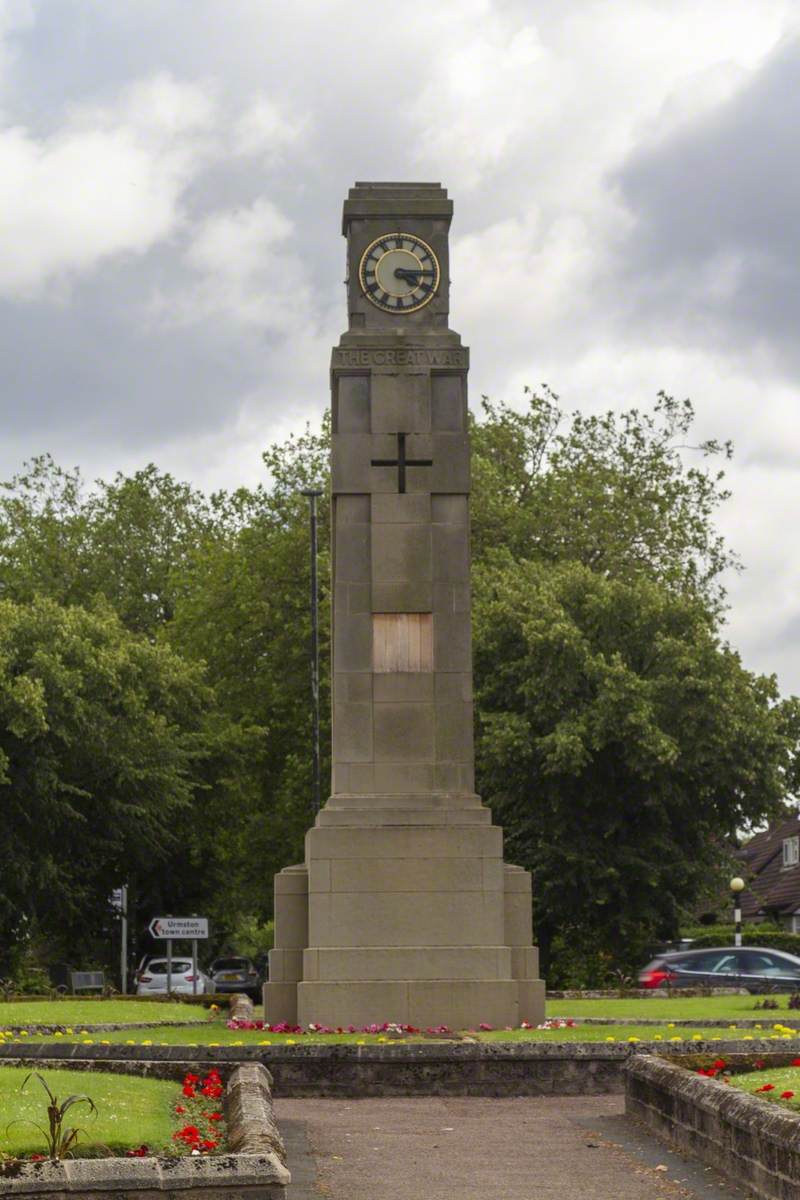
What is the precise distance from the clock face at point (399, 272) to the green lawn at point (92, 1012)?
10279mm

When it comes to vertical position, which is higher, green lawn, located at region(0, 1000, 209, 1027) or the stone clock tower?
the stone clock tower

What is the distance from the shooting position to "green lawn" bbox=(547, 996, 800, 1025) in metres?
24.5

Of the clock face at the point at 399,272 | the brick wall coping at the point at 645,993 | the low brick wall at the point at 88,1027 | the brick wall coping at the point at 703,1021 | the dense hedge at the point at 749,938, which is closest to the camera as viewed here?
the low brick wall at the point at 88,1027

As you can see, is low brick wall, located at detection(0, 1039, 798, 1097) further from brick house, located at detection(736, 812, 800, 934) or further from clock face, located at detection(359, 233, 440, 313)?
brick house, located at detection(736, 812, 800, 934)

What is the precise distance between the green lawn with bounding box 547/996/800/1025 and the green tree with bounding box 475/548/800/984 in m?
10.6

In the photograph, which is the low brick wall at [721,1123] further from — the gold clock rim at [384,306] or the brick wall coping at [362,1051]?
the gold clock rim at [384,306]

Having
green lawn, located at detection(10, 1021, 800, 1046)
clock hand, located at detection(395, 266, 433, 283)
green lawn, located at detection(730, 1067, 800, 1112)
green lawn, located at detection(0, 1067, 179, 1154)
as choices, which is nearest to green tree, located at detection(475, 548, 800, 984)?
clock hand, located at detection(395, 266, 433, 283)

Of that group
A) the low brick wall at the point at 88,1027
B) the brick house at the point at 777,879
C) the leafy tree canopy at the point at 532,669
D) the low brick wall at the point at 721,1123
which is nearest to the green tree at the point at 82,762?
the leafy tree canopy at the point at 532,669

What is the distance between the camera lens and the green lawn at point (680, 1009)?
24.5 meters

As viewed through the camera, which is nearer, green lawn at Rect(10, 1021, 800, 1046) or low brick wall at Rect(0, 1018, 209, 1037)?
green lawn at Rect(10, 1021, 800, 1046)

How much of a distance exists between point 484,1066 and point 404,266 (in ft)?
38.6

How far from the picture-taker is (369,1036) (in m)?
20.9

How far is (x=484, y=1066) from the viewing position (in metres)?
18.2

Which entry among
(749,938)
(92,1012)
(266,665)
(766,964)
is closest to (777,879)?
(749,938)
